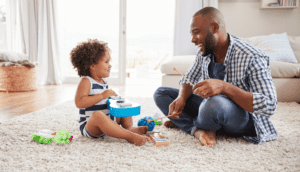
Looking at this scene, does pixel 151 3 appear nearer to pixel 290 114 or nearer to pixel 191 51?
pixel 191 51

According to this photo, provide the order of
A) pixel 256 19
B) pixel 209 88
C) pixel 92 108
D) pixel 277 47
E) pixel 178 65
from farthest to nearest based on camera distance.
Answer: pixel 256 19, pixel 277 47, pixel 178 65, pixel 92 108, pixel 209 88

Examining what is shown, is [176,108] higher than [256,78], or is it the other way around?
[256,78]

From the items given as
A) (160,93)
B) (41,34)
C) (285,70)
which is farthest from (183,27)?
(160,93)

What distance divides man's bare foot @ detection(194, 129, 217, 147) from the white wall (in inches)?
111

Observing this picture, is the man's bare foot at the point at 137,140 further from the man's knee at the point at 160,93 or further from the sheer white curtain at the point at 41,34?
the sheer white curtain at the point at 41,34

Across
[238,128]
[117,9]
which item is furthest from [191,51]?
[238,128]

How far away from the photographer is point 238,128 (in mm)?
996

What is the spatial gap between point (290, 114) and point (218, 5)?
231cm

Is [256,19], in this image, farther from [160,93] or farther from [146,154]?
[146,154]

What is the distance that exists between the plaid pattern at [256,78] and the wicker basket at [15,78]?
2.56m

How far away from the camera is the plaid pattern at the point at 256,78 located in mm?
880

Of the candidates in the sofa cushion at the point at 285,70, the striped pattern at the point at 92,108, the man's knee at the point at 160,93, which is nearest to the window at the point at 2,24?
the striped pattern at the point at 92,108

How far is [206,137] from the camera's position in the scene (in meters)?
1.01

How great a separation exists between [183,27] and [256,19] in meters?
1.16
